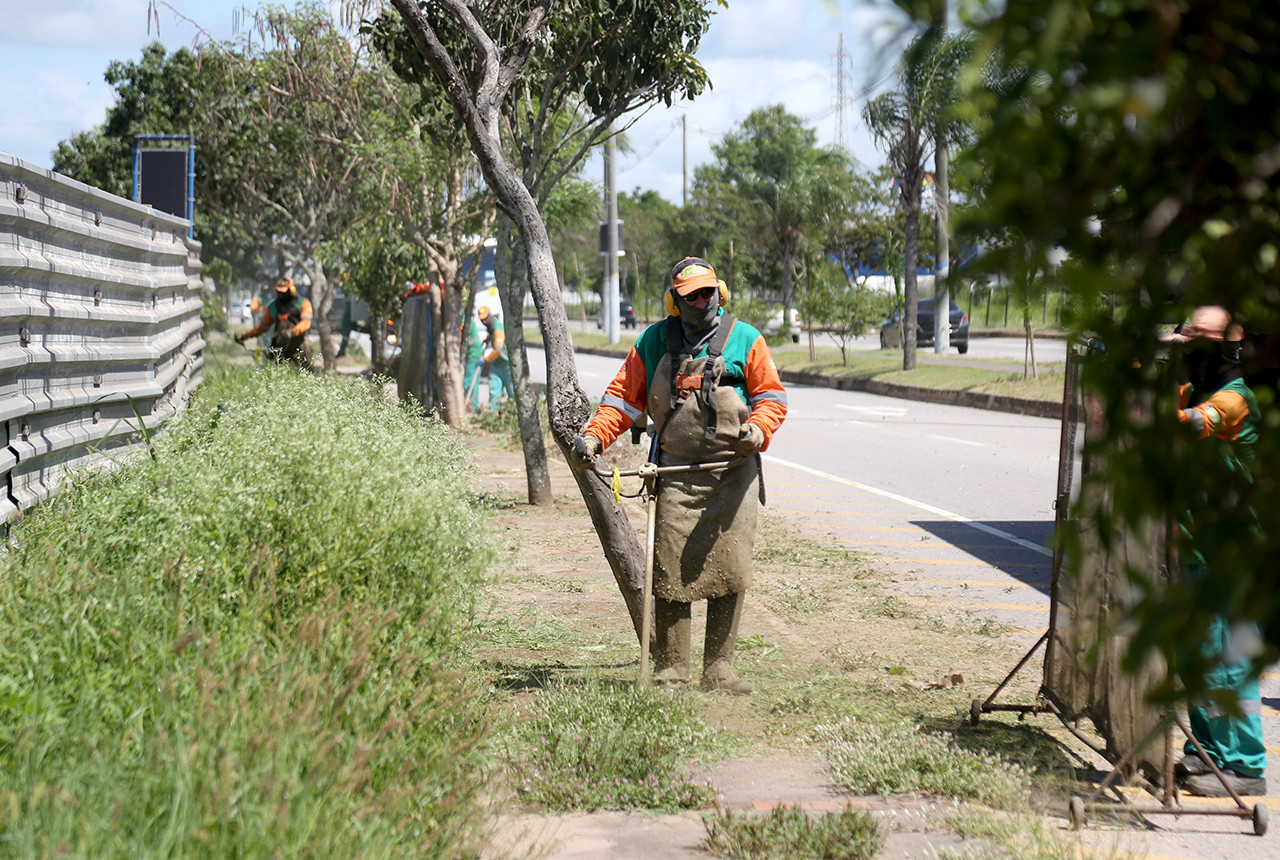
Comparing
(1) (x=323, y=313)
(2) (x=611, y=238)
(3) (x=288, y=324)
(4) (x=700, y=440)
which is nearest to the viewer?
(4) (x=700, y=440)

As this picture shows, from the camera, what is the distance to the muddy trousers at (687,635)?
17.6ft

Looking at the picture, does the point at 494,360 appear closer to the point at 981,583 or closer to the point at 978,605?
the point at 981,583

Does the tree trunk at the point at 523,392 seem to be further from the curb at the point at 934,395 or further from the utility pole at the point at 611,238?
the utility pole at the point at 611,238

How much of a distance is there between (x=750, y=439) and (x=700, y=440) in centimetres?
24

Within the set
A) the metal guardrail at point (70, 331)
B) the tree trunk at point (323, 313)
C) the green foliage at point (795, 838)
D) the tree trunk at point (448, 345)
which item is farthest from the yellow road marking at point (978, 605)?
the tree trunk at point (323, 313)

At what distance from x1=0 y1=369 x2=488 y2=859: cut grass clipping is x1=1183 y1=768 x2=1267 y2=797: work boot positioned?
2.42m

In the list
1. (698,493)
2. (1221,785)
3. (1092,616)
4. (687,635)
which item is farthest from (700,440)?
(1221,785)

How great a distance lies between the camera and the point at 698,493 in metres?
5.28

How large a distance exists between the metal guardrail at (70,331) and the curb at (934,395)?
1371cm

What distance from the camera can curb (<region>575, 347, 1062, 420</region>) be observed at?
19531 millimetres

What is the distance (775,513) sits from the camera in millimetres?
10703

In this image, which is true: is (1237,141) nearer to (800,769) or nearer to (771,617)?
(800,769)

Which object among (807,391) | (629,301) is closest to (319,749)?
(807,391)

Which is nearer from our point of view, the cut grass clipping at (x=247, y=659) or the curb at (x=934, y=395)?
the cut grass clipping at (x=247, y=659)
